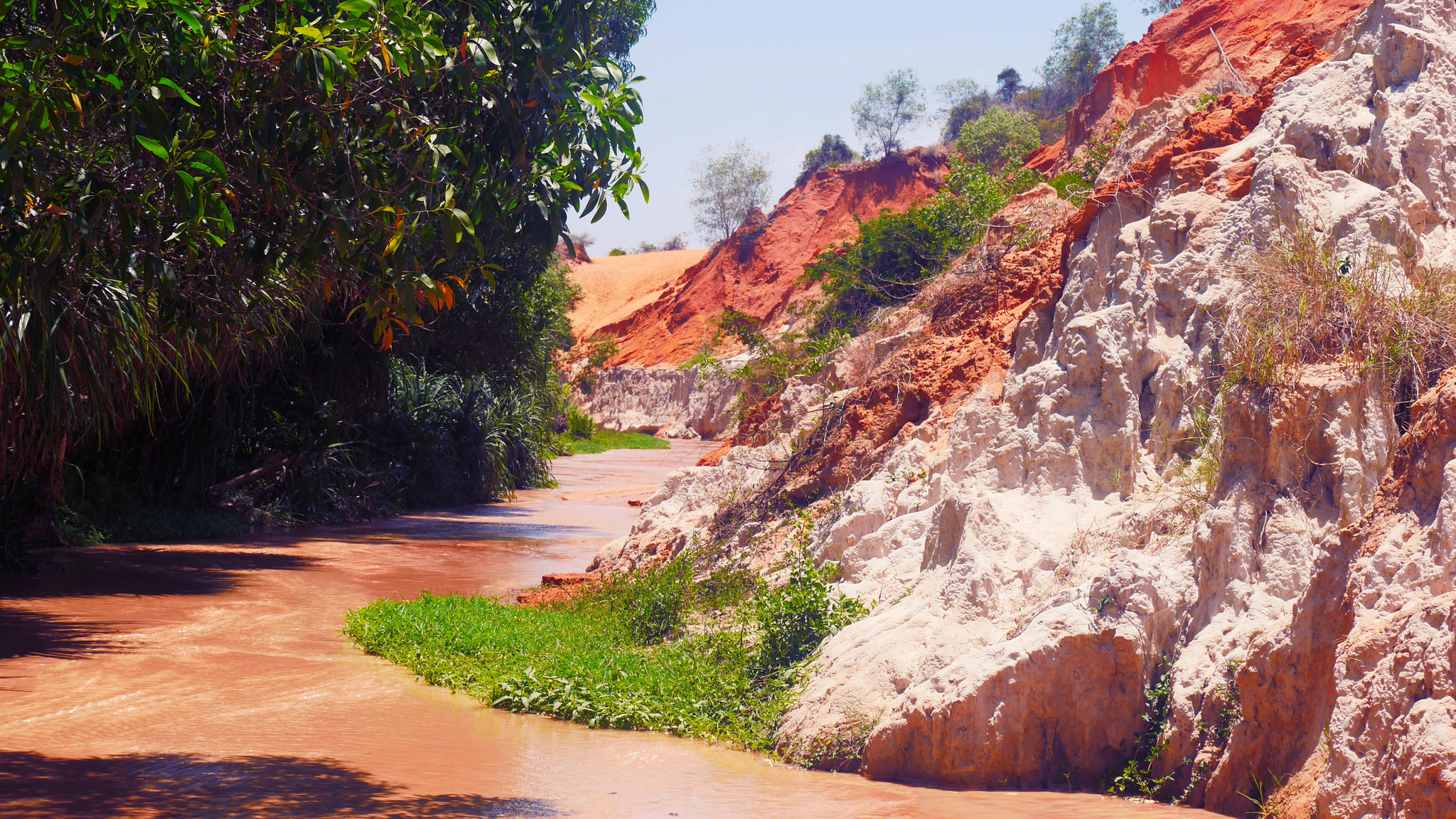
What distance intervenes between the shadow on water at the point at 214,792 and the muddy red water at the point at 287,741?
1 cm

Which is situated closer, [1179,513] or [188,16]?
[188,16]

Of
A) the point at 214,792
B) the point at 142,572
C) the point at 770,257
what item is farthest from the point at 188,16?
the point at 770,257

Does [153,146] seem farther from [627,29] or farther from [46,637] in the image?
[627,29]

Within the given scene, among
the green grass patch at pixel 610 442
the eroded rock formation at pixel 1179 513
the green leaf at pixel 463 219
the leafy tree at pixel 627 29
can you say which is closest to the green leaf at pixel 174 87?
the green leaf at pixel 463 219

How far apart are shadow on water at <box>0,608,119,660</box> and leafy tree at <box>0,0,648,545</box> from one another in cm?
265

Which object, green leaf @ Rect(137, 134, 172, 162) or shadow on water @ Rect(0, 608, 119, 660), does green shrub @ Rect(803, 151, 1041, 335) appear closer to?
shadow on water @ Rect(0, 608, 119, 660)

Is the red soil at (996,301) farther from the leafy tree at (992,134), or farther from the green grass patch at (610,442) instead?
the green grass patch at (610,442)

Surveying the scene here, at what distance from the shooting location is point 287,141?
178 inches

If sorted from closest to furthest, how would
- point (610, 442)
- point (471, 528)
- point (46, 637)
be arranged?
point (46, 637) < point (471, 528) < point (610, 442)

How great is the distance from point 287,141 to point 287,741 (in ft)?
10.5

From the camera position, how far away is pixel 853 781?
5.40m

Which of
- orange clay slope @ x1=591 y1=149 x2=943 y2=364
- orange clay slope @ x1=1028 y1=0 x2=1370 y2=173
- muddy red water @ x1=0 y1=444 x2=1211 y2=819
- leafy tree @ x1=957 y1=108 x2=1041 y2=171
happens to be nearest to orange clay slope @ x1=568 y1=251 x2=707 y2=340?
orange clay slope @ x1=591 y1=149 x2=943 y2=364

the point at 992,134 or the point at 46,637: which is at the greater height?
the point at 992,134

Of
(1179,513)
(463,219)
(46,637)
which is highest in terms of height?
(463,219)
